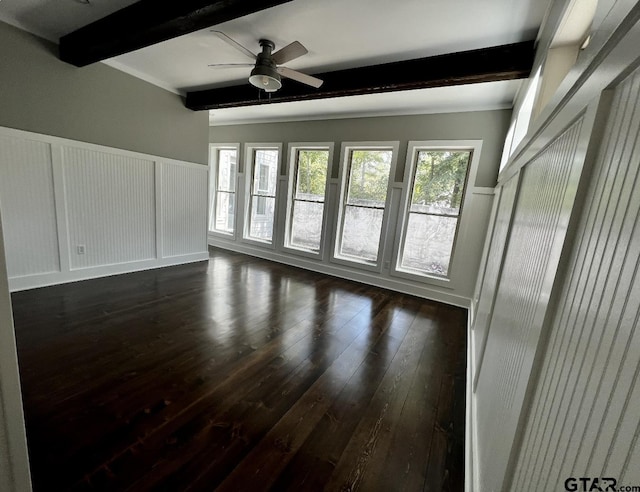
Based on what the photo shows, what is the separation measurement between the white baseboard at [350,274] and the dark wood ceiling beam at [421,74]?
266cm

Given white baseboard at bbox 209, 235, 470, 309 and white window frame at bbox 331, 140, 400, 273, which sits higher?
white window frame at bbox 331, 140, 400, 273

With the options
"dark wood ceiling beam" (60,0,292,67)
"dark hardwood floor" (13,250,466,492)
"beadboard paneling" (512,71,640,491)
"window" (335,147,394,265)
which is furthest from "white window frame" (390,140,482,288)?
"beadboard paneling" (512,71,640,491)

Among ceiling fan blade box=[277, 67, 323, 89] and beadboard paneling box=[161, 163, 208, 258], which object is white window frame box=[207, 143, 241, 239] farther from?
ceiling fan blade box=[277, 67, 323, 89]

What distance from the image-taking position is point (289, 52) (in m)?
2.29

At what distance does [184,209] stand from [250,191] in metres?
1.52

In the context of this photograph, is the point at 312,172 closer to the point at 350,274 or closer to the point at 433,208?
the point at 350,274

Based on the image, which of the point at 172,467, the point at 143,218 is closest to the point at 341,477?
the point at 172,467

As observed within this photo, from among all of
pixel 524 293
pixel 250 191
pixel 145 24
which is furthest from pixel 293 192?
pixel 524 293

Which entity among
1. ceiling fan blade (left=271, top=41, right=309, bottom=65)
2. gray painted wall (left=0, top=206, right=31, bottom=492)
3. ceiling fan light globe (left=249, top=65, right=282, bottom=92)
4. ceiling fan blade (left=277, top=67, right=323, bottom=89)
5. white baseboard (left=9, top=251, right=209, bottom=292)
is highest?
ceiling fan blade (left=271, top=41, right=309, bottom=65)

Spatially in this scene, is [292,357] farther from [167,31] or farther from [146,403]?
[167,31]

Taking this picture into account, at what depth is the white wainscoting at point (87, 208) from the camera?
2.96 m

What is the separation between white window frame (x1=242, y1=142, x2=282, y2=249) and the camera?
5266mm

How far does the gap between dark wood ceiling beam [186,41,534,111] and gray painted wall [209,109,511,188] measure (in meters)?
1.15

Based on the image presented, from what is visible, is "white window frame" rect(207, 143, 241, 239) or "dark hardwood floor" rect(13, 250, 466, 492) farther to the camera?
"white window frame" rect(207, 143, 241, 239)
